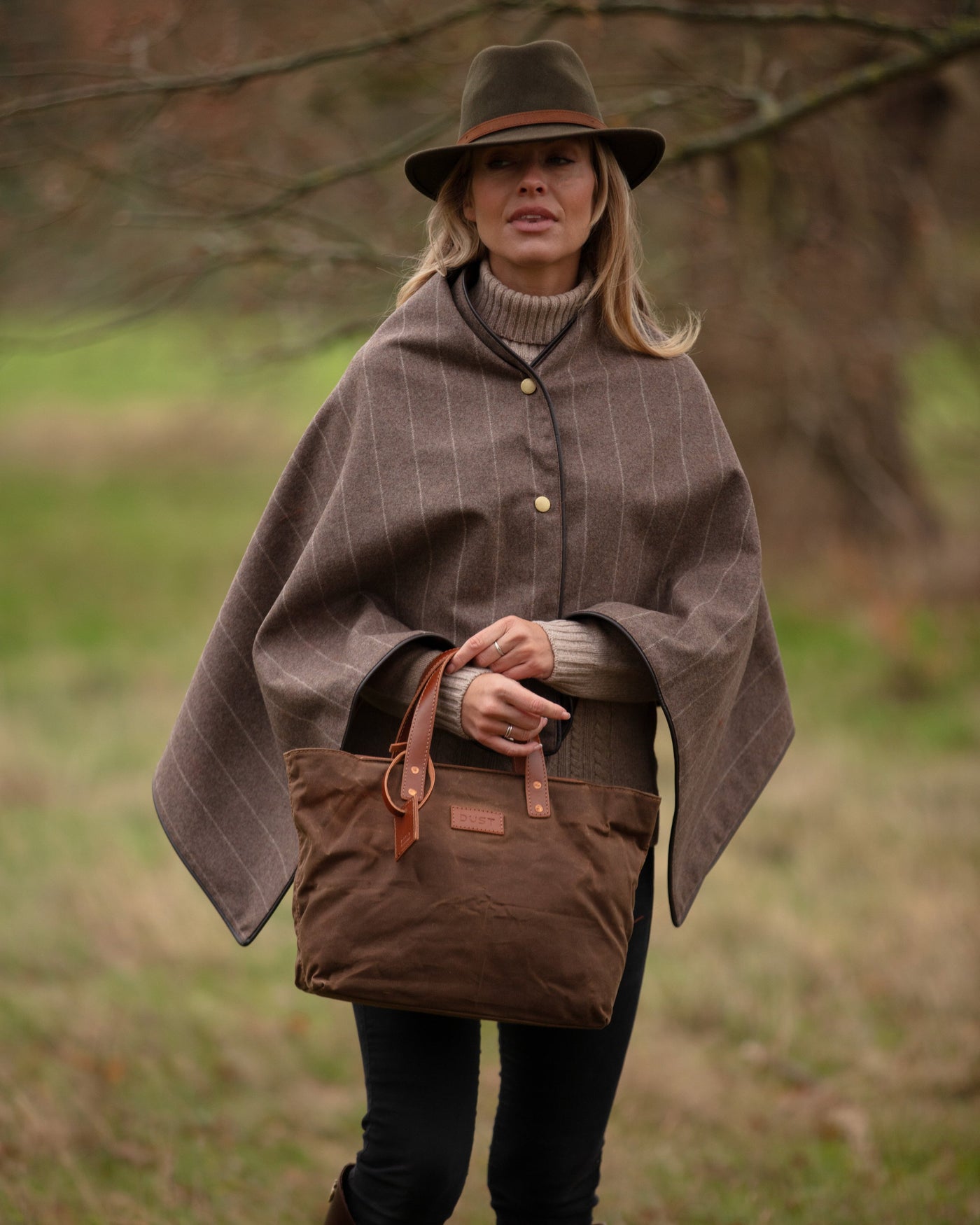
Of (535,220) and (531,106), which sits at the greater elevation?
(531,106)

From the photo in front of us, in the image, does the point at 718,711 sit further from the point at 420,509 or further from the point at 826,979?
the point at 826,979

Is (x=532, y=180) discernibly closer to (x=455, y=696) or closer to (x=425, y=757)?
(x=455, y=696)

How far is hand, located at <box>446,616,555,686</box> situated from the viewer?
2.09m

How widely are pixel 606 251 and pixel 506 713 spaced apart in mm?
819

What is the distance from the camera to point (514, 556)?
220cm

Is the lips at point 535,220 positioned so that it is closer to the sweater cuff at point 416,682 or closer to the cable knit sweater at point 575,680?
the cable knit sweater at point 575,680

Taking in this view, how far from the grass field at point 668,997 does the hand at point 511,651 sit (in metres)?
1.70

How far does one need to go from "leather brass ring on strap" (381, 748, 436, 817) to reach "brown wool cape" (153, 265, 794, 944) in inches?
6.5

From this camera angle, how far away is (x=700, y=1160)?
11.5 ft

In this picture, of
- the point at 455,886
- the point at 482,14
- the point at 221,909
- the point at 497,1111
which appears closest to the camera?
the point at 455,886

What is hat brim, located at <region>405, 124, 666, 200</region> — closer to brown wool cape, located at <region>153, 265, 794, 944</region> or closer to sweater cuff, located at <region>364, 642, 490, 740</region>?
brown wool cape, located at <region>153, 265, 794, 944</region>

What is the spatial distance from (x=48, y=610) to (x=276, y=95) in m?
5.41

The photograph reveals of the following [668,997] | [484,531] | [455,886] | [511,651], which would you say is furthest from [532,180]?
[668,997]

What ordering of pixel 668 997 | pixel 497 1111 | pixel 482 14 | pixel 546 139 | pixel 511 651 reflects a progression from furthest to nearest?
pixel 668 997
pixel 482 14
pixel 497 1111
pixel 546 139
pixel 511 651
